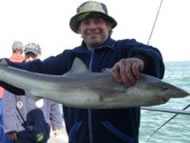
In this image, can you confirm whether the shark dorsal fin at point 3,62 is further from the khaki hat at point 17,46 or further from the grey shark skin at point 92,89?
the khaki hat at point 17,46

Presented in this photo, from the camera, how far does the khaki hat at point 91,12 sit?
307 centimetres

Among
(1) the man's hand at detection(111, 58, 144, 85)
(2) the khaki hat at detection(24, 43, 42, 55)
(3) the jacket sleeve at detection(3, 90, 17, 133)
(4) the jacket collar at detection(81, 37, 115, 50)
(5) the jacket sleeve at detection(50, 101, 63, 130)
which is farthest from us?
(5) the jacket sleeve at detection(50, 101, 63, 130)

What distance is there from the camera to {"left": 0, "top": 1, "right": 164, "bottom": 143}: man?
2.81 m

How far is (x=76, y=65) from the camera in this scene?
107 inches

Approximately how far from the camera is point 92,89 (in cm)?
254

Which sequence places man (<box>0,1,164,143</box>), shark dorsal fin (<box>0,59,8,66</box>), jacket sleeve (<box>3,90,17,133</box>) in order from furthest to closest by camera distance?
1. jacket sleeve (<box>3,90,17,133</box>)
2. shark dorsal fin (<box>0,59,8,66</box>)
3. man (<box>0,1,164,143</box>)

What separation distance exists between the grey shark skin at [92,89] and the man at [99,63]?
0.21 meters

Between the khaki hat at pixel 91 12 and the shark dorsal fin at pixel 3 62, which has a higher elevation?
the khaki hat at pixel 91 12

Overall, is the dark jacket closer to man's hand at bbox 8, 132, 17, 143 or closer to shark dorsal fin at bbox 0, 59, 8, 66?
shark dorsal fin at bbox 0, 59, 8, 66

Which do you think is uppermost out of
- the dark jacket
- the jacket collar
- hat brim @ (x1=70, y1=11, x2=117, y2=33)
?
hat brim @ (x1=70, y1=11, x2=117, y2=33)

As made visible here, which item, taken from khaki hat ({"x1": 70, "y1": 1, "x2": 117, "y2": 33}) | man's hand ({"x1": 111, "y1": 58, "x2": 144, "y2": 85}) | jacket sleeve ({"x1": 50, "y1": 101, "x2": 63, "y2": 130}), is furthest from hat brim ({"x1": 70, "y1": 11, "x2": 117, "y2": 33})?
jacket sleeve ({"x1": 50, "y1": 101, "x2": 63, "y2": 130})

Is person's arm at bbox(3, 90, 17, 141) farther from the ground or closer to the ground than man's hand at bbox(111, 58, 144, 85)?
closer to the ground

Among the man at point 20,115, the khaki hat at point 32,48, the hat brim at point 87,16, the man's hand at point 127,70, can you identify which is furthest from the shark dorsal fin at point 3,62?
the khaki hat at point 32,48

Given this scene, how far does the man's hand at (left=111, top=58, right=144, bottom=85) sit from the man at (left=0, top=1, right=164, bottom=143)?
26cm
